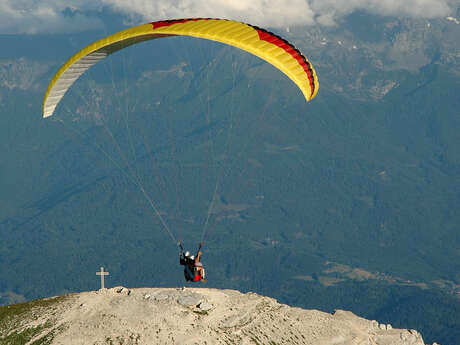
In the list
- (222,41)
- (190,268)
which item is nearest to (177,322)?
(190,268)

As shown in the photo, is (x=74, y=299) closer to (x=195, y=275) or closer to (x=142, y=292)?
(x=142, y=292)

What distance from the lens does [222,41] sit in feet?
169

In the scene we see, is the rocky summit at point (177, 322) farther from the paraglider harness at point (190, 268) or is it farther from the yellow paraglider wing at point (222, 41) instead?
the yellow paraglider wing at point (222, 41)

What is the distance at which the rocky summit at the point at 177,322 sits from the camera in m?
59.6

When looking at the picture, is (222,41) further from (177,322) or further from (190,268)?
(177,322)

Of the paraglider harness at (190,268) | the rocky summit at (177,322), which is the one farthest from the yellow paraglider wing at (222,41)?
the rocky summit at (177,322)

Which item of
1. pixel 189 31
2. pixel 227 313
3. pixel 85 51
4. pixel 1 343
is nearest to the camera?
pixel 189 31

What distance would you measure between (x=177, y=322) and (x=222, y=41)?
88.8 ft

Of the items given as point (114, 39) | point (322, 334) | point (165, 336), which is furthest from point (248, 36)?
point (322, 334)

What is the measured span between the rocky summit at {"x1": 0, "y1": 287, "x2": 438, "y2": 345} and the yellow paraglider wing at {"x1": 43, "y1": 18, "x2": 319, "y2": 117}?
20355 mm

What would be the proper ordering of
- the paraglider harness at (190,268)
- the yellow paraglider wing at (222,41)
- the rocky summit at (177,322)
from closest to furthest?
the yellow paraglider wing at (222,41)
the paraglider harness at (190,268)
the rocky summit at (177,322)

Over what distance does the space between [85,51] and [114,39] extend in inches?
135

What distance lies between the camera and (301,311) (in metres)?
72.7

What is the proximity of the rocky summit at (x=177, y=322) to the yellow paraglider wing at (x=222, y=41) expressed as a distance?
66.8ft
